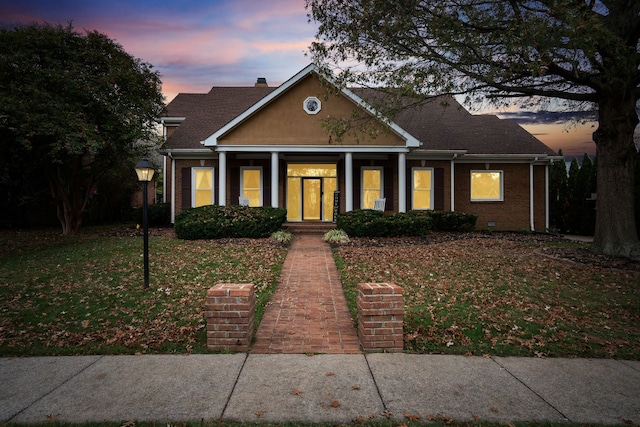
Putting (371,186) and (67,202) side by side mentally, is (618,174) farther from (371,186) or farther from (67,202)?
(67,202)

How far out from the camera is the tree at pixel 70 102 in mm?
10797

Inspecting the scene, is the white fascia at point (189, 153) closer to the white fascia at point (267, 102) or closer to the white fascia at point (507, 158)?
the white fascia at point (267, 102)

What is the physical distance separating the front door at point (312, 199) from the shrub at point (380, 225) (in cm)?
379

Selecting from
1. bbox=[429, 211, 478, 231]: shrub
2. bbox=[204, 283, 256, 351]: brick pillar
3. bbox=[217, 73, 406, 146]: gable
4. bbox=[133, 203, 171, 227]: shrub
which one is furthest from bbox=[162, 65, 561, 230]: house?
bbox=[204, 283, 256, 351]: brick pillar

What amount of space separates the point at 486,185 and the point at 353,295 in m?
13.6

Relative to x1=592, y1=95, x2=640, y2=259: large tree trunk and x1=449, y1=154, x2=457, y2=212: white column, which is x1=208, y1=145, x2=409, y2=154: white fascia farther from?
x1=592, y1=95, x2=640, y2=259: large tree trunk

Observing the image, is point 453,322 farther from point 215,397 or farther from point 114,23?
point 114,23

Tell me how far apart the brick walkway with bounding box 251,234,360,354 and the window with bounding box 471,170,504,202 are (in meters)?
11.4

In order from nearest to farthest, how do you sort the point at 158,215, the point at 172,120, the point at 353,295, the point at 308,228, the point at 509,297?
the point at 509,297 < the point at 353,295 < the point at 308,228 < the point at 158,215 < the point at 172,120

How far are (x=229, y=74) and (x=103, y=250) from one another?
19274 mm

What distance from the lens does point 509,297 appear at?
20.7 feet

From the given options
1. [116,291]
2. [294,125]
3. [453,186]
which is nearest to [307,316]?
[116,291]

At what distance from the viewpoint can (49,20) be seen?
12406 millimetres

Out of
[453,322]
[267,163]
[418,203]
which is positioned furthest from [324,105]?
[453,322]
